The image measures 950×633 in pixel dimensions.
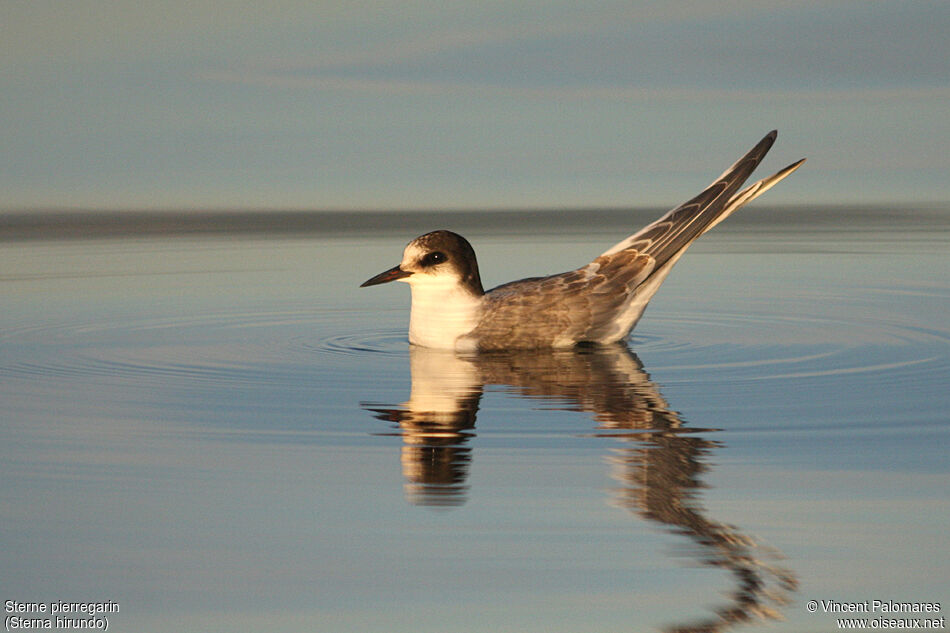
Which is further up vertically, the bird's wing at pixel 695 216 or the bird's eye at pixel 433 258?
the bird's wing at pixel 695 216

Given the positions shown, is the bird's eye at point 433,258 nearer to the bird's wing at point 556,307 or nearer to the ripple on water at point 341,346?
the bird's wing at point 556,307

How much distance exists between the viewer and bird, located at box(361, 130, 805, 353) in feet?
35.7

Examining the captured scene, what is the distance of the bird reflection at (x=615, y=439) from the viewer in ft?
19.1

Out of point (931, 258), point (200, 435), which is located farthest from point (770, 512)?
point (931, 258)

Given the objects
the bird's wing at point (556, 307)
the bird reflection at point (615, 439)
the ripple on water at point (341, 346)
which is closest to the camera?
the bird reflection at point (615, 439)

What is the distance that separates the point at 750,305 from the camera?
12.3 m

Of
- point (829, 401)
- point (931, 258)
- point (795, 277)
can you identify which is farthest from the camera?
point (931, 258)

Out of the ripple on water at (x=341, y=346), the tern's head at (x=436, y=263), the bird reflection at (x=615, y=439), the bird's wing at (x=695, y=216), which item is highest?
the bird's wing at (x=695, y=216)

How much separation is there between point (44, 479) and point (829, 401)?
3.94 meters

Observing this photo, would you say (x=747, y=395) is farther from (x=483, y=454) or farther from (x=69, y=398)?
(x=69, y=398)

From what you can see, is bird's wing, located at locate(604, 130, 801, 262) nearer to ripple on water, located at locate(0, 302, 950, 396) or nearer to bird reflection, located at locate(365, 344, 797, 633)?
ripple on water, located at locate(0, 302, 950, 396)

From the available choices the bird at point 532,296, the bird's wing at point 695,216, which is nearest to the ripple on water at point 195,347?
the bird at point 532,296

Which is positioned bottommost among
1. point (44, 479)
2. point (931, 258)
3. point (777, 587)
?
point (777, 587)

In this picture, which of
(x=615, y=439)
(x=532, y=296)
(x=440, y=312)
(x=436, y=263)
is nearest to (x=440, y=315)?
(x=440, y=312)
